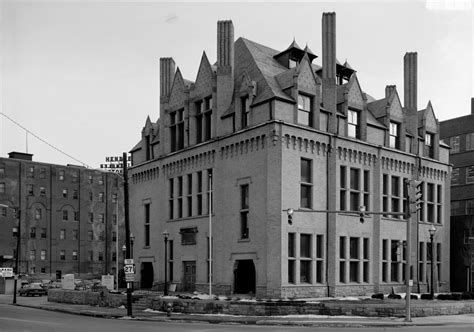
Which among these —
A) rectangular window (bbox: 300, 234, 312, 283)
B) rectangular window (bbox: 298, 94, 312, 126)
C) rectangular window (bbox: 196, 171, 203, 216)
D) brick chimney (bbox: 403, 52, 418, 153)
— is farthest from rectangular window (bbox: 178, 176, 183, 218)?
brick chimney (bbox: 403, 52, 418, 153)

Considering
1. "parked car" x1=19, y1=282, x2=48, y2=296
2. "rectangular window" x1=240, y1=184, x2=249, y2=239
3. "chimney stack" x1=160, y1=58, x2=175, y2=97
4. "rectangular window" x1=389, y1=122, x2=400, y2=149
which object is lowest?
"parked car" x1=19, y1=282, x2=48, y2=296

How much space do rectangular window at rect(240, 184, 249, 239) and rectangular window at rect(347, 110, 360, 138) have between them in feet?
31.9

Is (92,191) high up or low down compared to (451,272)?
up

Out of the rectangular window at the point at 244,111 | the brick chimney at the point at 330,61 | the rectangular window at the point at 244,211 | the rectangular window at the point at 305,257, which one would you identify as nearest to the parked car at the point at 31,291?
the rectangular window at the point at 244,211

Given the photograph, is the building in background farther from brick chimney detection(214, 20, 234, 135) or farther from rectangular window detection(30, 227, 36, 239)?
rectangular window detection(30, 227, 36, 239)

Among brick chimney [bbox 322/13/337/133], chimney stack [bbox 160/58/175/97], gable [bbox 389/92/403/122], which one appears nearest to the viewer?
brick chimney [bbox 322/13/337/133]

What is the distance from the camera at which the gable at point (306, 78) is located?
1658 inches

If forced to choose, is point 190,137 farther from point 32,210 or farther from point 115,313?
point 32,210

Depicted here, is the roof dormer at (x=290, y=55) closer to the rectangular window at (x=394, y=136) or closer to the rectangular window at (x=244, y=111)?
the rectangular window at (x=244, y=111)

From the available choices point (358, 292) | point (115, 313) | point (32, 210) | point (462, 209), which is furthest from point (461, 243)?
point (32, 210)

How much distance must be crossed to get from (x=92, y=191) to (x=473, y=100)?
67.2m

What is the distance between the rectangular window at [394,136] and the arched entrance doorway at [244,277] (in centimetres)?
1636

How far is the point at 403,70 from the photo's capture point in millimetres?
52500

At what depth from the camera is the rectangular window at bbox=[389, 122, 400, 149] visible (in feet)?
163
